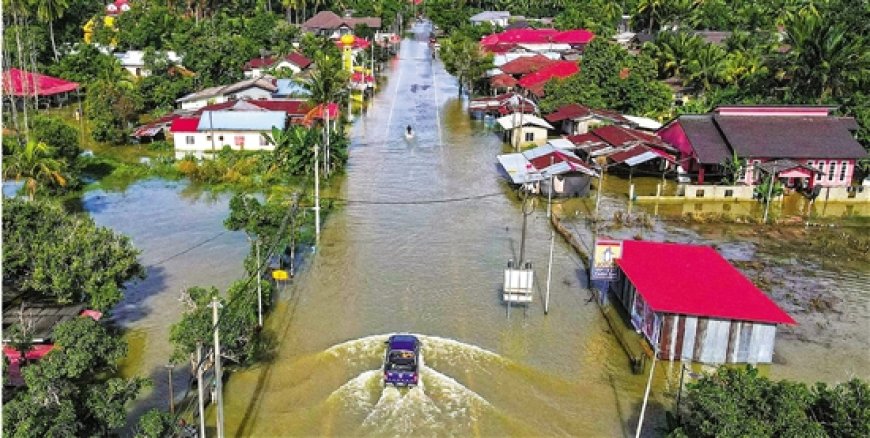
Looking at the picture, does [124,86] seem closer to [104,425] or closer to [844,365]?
[104,425]

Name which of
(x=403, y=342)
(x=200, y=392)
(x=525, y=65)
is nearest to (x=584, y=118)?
(x=525, y=65)

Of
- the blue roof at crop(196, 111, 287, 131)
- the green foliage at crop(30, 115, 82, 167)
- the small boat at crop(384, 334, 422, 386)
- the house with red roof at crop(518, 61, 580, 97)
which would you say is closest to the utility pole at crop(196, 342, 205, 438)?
the small boat at crop(384, 334, 422, 386)

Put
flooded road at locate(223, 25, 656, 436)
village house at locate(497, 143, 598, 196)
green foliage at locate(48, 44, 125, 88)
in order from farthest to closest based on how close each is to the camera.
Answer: green foliage at locate(48, 44, 125, 88) → village house at locate(497, 143, 598, 196) → flooded road at locate(223, 25, 656, 436)

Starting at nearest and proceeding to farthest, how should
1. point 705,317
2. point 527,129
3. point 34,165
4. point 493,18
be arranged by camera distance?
point 705,317 < point 34,165 < point 527,129 < point 493,18

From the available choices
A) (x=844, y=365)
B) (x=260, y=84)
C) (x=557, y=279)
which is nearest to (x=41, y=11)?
(x=260, y=84)

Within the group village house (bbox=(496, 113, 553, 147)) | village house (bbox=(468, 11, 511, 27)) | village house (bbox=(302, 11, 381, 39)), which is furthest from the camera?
village house (bbox=(468, 11, 511, 27))

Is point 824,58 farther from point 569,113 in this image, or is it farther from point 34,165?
point 34,165

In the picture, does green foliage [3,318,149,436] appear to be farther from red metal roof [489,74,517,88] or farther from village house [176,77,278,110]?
red metal roof [489,74,517,88]
